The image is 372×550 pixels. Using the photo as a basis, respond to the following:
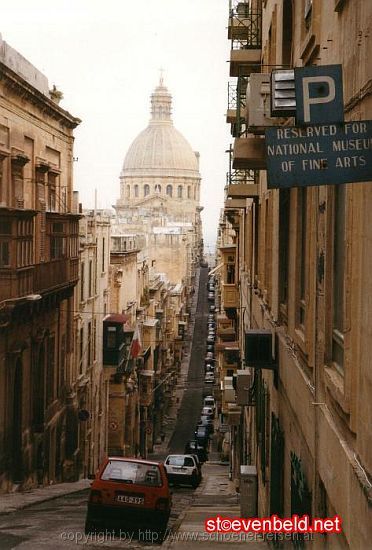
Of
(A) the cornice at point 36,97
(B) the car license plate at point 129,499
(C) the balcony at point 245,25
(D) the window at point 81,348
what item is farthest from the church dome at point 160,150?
(B) the car license plate at point 129,499

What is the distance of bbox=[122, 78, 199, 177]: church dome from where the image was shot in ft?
481

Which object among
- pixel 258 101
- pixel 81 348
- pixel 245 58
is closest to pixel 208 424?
pixel 81 348

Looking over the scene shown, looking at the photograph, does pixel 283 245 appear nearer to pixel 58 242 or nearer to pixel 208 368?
pixel 58 242

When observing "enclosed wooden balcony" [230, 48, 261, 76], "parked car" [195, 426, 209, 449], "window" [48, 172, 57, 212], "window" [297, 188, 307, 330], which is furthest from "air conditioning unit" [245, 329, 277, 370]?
"parked car" [195, 426, 209, 449]

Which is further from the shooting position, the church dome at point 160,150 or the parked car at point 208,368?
the church dome at point 160,150

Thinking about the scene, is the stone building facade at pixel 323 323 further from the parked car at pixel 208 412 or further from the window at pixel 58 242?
the parked car at pixel 208 412

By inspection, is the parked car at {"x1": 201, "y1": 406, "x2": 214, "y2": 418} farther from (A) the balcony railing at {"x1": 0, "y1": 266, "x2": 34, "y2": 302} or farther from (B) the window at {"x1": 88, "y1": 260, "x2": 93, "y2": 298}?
(A) the balcony railing at {"x1": 0, "y1": 266, "x2": 34, "y2": 302}

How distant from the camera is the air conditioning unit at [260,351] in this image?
12.4 m

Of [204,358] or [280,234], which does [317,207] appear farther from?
[204,358]

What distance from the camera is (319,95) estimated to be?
5516mm

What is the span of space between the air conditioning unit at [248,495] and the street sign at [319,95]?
35.4ft

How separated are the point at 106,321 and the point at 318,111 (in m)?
35.0

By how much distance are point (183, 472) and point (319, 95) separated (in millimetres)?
25250

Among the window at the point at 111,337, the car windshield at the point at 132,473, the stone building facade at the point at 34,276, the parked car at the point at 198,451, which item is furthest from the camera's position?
the parked car at the point at 198,451
